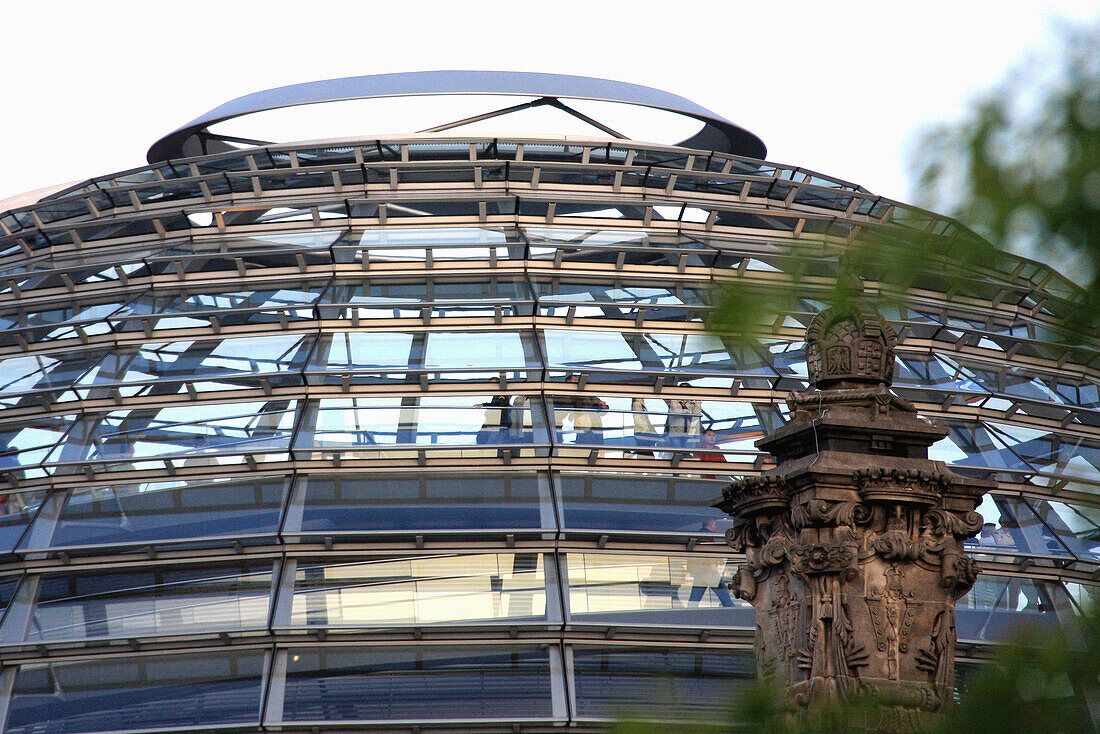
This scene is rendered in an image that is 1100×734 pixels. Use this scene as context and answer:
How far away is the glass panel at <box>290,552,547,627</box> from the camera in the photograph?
17.1 metres

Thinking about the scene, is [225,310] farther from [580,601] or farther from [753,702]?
→ [753,702]

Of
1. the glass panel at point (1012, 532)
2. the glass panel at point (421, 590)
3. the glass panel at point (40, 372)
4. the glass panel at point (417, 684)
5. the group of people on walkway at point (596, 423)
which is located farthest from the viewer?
the glass panel at point (40, 372)

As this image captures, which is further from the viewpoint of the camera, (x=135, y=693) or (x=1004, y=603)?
(x=1004, y=603)

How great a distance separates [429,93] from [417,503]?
9.39 m

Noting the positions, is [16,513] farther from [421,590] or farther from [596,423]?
[596,423]

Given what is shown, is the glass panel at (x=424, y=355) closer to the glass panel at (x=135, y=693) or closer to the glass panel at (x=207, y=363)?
the glass panel at (x=207, y=363)

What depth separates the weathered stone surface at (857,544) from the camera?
1105 cm

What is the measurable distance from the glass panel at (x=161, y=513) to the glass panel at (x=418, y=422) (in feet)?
2.90

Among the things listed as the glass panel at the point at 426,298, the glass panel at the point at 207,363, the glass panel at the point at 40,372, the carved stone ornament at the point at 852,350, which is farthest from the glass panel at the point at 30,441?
the carved stone ornament at the point at 852,350

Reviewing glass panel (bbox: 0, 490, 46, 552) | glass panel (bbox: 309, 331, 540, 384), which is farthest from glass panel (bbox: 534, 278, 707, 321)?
glass panel (bbox: 0, 490, 46, 552)

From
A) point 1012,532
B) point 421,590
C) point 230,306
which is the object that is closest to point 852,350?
point 421,590

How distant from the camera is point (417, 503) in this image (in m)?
18.2

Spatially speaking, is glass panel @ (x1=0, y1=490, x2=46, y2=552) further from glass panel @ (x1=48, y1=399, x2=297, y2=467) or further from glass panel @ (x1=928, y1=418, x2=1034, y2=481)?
glass panel @ (x1=928, y1=418, x2=1034, y2=481)

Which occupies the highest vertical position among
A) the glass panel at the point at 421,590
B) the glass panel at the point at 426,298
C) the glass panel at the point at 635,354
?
the glass panel at the point at 426,298
